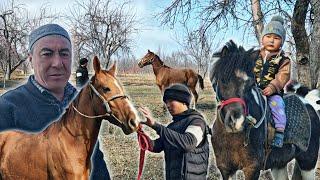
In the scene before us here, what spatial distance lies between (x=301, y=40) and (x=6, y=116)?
3.80m

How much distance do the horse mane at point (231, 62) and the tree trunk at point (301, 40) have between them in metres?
2.31

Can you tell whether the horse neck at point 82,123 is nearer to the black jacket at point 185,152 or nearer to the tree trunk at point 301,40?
the black jacket at point 185,152

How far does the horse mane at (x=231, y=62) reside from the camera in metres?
2.23

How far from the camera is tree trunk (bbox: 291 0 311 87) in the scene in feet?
14.2

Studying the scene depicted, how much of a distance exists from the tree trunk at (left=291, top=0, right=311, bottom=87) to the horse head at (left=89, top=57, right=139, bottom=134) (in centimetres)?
336

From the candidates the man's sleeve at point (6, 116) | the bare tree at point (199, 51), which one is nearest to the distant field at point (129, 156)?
the bare tree at point (199, 51)

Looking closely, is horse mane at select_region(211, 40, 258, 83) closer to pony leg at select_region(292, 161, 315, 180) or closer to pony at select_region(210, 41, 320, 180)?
pony at select_region(210, 41, 320, 180)

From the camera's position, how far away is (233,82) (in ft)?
7.28

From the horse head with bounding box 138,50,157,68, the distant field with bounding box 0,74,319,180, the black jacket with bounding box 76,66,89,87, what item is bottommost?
the distant field with bounding box 0,74,319,180

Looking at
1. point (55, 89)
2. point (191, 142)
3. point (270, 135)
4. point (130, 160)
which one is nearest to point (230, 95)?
point (191, 142)

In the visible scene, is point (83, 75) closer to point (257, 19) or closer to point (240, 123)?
point (240, 123)

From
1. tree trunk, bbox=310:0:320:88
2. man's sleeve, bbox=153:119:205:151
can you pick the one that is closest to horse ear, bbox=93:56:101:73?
man's sleeve, bbox=153:119:205:151

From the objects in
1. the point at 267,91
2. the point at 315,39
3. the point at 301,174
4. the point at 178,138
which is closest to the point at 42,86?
the point at 178,138

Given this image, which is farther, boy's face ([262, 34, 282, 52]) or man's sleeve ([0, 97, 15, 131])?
boy's face ([262, 34, 282, 52])
